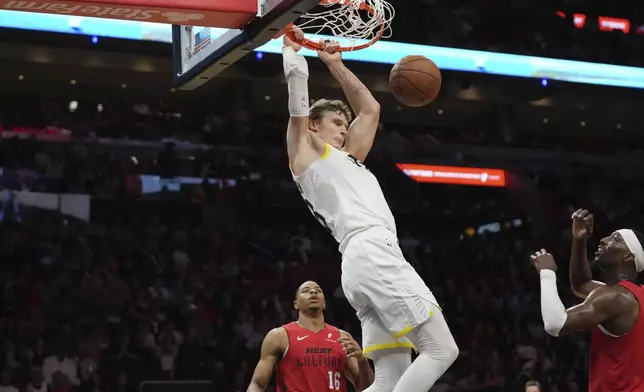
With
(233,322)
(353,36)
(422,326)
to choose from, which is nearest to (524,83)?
(233,322)

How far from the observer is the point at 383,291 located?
4516mm

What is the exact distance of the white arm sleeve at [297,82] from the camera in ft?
15.2

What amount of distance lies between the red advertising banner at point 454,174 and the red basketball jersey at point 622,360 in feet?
35.7

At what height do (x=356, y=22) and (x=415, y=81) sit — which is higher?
(x=356, y=22)

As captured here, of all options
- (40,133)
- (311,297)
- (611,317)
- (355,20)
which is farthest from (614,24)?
(611,317)

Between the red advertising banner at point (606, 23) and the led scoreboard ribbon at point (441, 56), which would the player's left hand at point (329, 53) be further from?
the red advertising banner at point (606, 23)

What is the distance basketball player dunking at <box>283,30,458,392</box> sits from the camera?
4.46m

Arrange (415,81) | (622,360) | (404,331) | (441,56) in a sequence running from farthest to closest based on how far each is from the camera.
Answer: (441,56) → (415,81) → (622,360) → (404,331)

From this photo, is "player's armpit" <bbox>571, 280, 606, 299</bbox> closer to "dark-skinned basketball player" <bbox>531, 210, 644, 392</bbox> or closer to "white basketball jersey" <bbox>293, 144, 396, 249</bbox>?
"dark-skinned basketball player" <bbox>531, 210, 644, 392</bbox>

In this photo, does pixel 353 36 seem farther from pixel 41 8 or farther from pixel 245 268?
pixel 245 268

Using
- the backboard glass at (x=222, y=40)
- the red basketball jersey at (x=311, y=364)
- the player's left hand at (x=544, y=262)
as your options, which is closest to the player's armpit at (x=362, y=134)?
the backboard glass at (x=222, y=40)

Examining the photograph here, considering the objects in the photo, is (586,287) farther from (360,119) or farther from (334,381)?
(334,381)

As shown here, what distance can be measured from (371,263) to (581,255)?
156 centimetres

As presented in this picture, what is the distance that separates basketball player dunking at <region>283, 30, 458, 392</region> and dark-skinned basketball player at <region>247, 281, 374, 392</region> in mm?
2636
